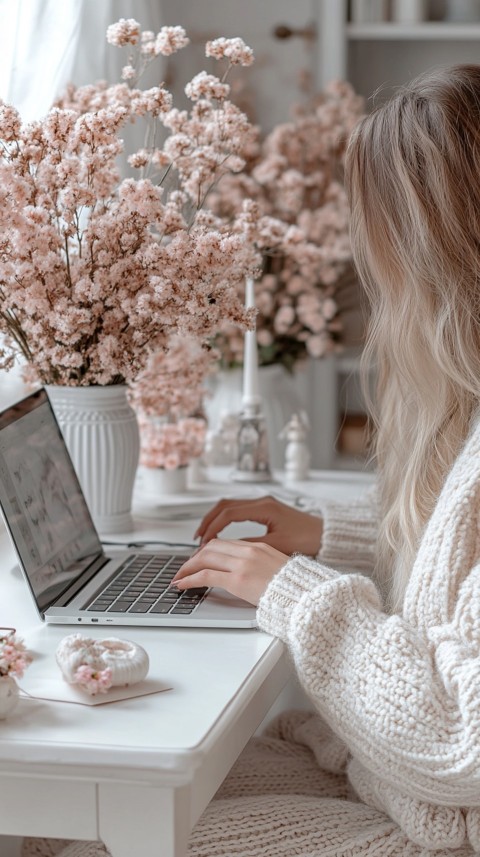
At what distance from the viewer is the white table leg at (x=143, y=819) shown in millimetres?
754

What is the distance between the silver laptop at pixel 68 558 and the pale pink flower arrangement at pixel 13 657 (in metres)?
0.18

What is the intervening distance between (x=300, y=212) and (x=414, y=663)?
182 centimetres

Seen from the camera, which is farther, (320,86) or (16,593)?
(320,86)

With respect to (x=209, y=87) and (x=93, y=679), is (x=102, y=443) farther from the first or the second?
(x=93, y=679)

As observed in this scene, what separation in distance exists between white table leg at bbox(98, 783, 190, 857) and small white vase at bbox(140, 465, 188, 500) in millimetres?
886

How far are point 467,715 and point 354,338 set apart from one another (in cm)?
220

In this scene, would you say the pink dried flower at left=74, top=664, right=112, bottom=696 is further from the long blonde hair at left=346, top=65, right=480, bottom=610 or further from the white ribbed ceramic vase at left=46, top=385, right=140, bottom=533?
the white ribbed ceramic vase at left=46, top=385, right=140, bottom=533

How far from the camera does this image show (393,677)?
2.94ft

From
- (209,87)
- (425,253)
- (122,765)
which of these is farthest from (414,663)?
(209,87)

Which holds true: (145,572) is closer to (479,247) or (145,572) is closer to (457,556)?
(457,556)

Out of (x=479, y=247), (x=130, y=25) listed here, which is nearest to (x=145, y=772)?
(x=479, y=247)

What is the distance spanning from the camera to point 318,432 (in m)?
2.94

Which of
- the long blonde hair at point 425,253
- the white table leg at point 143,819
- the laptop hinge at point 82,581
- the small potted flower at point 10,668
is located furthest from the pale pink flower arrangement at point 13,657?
the long blonde hair at point 425,253

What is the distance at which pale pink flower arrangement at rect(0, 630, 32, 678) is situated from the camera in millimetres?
810
